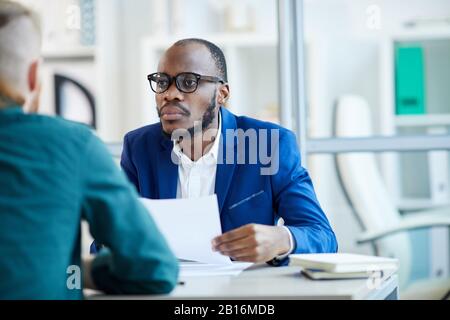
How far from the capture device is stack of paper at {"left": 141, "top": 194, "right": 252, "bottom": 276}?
1379 mm

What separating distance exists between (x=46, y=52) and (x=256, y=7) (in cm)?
99

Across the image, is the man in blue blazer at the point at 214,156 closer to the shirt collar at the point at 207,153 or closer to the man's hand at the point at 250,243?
the shirt collar at the point at 207,153

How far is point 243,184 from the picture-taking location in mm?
1739

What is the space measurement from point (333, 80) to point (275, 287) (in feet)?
8.54

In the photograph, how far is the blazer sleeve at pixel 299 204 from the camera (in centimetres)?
167

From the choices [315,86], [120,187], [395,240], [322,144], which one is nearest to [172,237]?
[120,187]

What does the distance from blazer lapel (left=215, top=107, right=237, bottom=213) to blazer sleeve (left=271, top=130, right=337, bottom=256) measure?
3.9 inches

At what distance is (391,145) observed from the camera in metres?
2.76

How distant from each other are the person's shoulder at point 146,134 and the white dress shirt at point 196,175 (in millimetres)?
56

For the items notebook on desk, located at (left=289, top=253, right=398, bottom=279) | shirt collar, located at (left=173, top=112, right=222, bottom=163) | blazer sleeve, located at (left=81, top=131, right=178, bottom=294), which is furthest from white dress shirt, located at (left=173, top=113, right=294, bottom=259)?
blazer sleeve, located at (left=81, top=131, right=178, bottom=294)

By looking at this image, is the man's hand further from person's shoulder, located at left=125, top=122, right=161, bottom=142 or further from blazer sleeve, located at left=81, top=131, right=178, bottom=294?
person's shoulder, located at left=125, top=122, right=161, bottom=142

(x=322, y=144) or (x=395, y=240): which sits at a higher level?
(x=322, y=144)

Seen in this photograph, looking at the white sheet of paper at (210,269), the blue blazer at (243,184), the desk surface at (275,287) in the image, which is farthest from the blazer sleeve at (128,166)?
the desk surface at (275,287)
